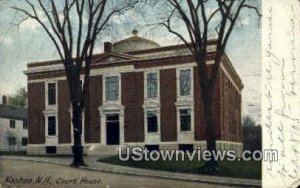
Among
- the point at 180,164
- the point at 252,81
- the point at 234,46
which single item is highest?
the point at 234,46

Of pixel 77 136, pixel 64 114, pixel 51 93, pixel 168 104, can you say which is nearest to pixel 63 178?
pixel 77 136

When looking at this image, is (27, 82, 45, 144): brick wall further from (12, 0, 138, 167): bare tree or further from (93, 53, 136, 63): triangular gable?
(93, 53, 136, 63): triangular gable

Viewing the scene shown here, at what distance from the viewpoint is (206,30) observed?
21.9 feet

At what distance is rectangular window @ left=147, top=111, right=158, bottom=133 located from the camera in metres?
6.82

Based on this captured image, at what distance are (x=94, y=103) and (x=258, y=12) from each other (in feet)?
7.13

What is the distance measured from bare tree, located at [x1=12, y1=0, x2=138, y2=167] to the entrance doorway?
1.07ft

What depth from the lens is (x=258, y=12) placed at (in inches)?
258

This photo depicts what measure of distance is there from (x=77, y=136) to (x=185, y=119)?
130 cm

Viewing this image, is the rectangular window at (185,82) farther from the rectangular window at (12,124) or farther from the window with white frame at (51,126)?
the rectangular window at (12,124)

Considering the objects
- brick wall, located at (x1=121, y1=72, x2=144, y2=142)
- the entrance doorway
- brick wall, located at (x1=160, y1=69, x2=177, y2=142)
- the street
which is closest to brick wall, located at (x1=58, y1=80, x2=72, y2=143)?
the street

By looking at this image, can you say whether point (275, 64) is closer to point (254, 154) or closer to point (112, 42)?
point (254, 154)

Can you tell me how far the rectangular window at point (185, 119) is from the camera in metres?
6.74

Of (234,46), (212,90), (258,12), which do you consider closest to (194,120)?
(212,90)

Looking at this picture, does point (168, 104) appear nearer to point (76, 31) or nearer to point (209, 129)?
point (209, 129)
